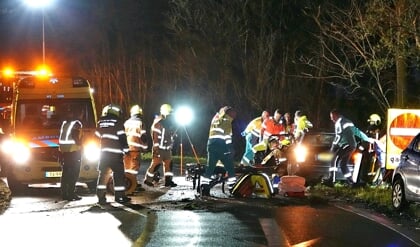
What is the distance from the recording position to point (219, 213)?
1163 centimetres

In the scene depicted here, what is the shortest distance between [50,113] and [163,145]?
2.69 metres

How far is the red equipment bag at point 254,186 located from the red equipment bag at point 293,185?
0.30 metres

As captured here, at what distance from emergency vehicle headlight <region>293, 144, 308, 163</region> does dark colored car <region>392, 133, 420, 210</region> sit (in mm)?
3742

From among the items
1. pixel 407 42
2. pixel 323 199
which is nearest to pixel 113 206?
pixel 323 199

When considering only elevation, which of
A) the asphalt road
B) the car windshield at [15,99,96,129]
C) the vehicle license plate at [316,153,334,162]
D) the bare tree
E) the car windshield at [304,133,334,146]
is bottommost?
the asphalt road

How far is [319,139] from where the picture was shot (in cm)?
1653

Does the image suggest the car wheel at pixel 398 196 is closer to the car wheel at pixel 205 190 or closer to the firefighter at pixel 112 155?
the car wheel at pixel 205 190

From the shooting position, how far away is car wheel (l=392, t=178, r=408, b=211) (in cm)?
1198

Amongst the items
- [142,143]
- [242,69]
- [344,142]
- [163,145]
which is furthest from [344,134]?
[242,69]

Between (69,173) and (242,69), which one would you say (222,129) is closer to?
(69,173)

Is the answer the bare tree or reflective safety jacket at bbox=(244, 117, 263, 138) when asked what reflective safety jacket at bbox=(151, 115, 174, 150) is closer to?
reflective safety jacket at bbox=(244, 117, 263, 138)

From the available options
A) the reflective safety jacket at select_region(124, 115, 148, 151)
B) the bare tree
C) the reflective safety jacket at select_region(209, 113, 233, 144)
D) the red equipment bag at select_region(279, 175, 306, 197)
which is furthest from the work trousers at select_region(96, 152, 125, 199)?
the bare tree

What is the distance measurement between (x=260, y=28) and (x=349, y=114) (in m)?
5.08

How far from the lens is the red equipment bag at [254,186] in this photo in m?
13.6
